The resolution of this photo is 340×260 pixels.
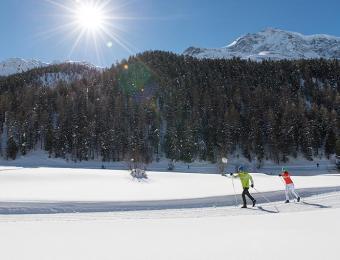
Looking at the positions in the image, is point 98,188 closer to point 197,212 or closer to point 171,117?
point 197,212

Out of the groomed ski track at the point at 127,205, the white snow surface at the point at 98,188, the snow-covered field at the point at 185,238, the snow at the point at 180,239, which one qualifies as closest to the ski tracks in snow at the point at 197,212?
the snow-covered field at the point at 185,238

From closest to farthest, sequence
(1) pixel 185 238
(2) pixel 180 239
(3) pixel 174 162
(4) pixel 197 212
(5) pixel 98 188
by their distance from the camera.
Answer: (2) pixel 180 239, (1) pixel 185 238, (4) pixel 197 212, (5) pixel 98 188, (3) pixel 174 162

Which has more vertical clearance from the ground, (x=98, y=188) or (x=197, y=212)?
(x=98, y=188)

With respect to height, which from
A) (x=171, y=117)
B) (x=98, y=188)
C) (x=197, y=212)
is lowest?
(x=197, y=212)

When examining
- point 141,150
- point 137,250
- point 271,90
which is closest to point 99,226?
point 137,250

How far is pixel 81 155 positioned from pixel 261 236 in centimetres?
8209

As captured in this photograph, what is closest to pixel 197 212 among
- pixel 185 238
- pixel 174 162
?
pixel 185 238

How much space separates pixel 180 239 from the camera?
9461 mm

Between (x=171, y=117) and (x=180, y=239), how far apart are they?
9268 centimetres

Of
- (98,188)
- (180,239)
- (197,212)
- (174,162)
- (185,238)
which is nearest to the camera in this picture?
(180,239)

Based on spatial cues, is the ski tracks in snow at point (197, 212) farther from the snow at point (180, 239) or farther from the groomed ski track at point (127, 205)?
the snow at point (180, 239)

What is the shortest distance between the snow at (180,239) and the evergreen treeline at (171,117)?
64.2m

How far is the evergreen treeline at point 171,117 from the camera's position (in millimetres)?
89812

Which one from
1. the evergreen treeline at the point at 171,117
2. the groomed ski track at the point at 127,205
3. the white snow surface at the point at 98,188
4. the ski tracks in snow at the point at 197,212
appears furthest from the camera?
the evergreen treeline at the point at 171,117
